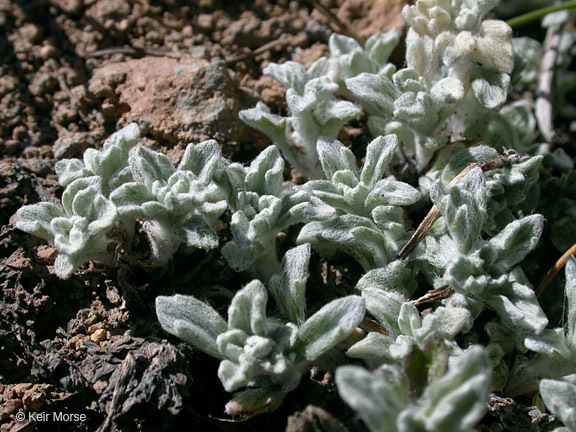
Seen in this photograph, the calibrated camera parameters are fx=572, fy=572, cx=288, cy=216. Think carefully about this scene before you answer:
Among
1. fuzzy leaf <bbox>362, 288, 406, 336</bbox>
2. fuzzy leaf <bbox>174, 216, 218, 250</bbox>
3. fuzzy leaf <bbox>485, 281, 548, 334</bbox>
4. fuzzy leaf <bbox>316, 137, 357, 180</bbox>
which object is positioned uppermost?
fuzzy leaf <bbox>316, 137, 357, 180</bbox>

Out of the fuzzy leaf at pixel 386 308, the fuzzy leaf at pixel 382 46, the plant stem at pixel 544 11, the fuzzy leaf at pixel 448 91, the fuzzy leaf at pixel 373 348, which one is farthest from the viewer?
the plant stem at pixel 544 11

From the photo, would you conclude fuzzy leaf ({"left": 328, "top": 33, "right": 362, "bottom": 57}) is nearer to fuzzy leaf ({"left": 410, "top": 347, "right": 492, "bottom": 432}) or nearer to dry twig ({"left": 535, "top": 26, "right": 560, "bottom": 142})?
dry twig ({"left": 535, "top": 26, "right": 560, "bottom": 142})

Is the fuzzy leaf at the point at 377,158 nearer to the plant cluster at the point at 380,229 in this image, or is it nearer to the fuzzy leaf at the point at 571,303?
the plant cluster at the point at 380,229

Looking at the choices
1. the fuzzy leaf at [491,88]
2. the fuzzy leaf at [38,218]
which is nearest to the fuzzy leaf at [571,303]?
the fuzzy leaf at [491,88]

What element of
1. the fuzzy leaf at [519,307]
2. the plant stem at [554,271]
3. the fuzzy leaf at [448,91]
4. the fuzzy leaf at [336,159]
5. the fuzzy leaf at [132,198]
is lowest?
the plant stem at [554,271]

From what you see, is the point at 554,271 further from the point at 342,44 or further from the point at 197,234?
the point at 197,234

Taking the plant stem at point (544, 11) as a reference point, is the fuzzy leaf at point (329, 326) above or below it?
below

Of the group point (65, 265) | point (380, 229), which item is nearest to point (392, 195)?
point (380, 229)

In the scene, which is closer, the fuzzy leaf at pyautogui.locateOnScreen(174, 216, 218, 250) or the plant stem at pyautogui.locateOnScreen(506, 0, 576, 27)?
the fuzzy leaf at pyautogui.locateOnScreen(174, 216, 218, 250)

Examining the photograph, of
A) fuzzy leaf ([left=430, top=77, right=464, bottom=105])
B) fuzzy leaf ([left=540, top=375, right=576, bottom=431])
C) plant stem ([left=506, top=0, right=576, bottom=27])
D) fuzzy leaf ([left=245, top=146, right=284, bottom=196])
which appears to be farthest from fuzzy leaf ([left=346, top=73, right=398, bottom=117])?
fuzzy leaf ([left=540, top=375, right=576, bottom=431])
